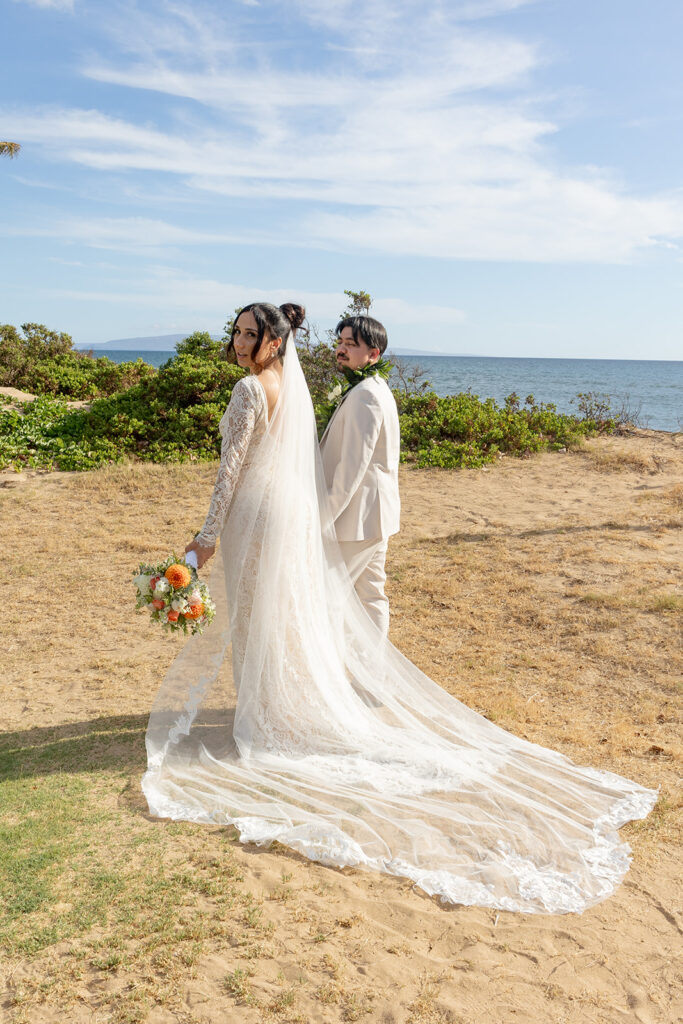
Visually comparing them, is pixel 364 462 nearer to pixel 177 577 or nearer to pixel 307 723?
pixel 177 577

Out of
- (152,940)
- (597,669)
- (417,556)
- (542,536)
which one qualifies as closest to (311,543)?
(152,940)

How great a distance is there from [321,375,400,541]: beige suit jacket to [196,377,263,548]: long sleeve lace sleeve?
62cm

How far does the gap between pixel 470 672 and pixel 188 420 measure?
790 cm

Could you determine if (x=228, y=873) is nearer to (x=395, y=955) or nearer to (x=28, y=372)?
A: (x=395, y=955)

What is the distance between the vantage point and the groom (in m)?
4.34

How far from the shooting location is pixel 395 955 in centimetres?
276

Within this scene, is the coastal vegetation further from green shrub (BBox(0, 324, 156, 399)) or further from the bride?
the bride

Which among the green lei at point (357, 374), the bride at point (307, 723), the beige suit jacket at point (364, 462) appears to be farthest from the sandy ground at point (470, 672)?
the green lei at point (357, 374)

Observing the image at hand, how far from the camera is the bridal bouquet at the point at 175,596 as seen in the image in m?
3.74

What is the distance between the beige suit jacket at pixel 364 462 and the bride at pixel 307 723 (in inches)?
6.8

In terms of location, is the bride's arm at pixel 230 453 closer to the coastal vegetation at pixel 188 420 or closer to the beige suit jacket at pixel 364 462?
the beige suit jacket at pixel 364 462

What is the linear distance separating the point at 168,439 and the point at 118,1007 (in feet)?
34.3

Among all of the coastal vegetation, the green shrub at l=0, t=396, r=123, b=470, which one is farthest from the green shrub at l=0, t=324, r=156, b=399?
the green shrub at l=0, t=396, r=123, b=470

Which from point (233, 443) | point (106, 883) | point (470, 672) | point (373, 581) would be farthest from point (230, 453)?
point (470, 672)
